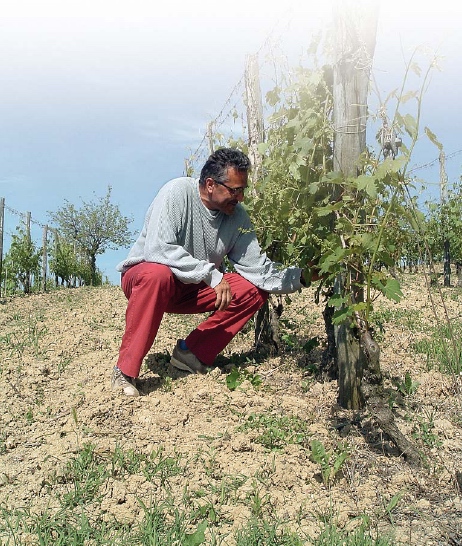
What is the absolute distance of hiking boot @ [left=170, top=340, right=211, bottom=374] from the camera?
371 centimetres

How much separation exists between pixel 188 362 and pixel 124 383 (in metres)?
0.54

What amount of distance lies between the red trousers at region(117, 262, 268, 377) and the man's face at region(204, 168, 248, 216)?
51 cm

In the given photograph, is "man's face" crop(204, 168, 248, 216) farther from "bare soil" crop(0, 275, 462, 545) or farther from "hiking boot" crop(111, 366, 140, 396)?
"hiking boot" crop(111, 366, 140, 396)

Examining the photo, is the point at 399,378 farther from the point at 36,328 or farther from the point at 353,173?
the point at 36,328

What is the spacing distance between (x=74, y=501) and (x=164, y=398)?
1.09m

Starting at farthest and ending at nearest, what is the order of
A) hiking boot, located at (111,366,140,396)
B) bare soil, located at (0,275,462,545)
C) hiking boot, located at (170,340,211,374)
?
hiking boot, located at (170,340,211,374)
hiking boot, located at (111,366,140,396)
bare soil, located at (0,275,462,545)

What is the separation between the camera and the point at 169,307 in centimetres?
374

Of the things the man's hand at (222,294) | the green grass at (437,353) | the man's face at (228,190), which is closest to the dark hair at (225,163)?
the man's face at (228,190)

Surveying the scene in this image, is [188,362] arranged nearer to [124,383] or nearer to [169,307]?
[169,307]

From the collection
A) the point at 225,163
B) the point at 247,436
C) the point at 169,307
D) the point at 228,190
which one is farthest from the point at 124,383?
the point at 225,163

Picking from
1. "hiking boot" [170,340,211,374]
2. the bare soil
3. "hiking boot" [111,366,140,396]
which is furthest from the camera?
"hiking boot" [170,340,211,374]

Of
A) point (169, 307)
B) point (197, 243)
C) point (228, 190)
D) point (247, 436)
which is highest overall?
point (228, 190)

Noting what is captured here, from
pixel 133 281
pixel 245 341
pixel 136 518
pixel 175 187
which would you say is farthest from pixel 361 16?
pixel 245 341

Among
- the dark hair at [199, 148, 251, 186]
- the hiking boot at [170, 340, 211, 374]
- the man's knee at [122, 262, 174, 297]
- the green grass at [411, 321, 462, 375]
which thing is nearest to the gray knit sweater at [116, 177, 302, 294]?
the man's knee at [122, 262, 174, 297]
